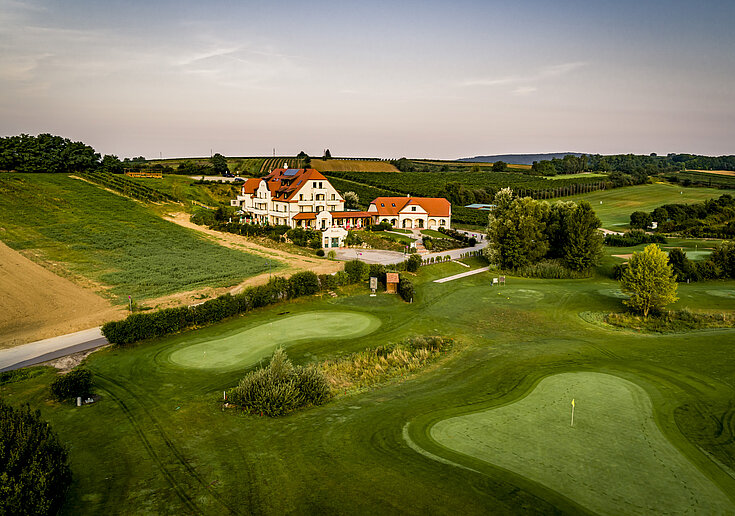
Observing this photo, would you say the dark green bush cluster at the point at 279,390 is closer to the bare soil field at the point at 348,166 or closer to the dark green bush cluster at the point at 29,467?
the dark green bush cluster at the point at 29,467

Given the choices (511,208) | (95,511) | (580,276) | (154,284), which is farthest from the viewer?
(511,208)

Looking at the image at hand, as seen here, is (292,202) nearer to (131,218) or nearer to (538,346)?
(131,218)

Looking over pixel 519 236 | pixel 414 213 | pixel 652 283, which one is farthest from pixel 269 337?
pixel 414 213

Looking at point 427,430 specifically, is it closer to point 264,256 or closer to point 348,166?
point 264,256

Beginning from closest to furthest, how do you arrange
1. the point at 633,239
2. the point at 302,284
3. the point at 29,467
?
1. the point at 29,467
2. the point at 302,284
3. the point at 633,239

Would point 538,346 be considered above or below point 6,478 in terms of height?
below

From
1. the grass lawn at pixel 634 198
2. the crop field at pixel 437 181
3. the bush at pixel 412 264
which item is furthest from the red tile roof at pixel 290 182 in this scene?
the grass lawn at pixel 634 198

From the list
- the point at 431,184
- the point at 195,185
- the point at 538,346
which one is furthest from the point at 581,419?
the point at 431,184
